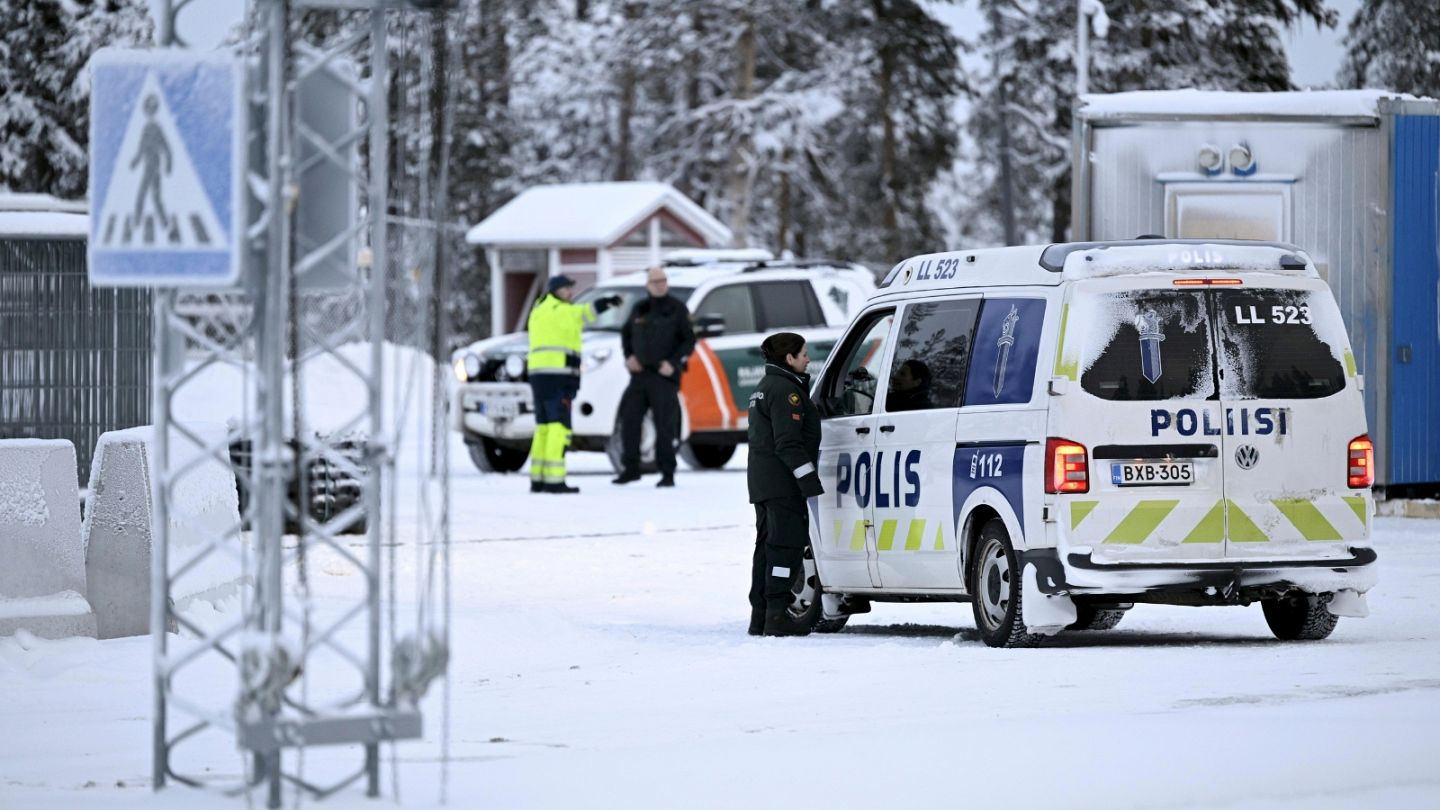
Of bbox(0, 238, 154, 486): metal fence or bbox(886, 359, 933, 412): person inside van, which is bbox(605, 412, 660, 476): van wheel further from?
bbox(886, 359, 933, 412): person inside van

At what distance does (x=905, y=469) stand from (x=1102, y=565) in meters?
1.42

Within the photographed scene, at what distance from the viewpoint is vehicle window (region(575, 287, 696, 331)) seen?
2361 centimetres

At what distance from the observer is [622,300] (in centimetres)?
2398

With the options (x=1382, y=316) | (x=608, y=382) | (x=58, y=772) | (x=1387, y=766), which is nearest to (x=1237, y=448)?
Result: (x=1387, y=766)

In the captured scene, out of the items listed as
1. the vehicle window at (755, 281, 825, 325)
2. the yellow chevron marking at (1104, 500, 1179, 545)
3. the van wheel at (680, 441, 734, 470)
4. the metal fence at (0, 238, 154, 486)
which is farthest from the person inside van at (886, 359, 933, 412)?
the van wheel at (680, 441, 734, 470)

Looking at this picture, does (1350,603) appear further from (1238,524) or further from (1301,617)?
(1238,524)

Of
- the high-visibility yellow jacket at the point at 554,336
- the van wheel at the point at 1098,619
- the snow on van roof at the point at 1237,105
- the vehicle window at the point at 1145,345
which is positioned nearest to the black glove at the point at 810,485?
the van wheel at the point at 1098,619

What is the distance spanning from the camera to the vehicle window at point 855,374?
12.2 metres

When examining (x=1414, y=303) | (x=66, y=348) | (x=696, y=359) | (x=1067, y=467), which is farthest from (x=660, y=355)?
(x=1067, y=467)

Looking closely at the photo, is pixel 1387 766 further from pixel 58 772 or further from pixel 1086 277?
pixel 58 772

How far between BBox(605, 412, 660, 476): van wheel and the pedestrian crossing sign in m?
15.7

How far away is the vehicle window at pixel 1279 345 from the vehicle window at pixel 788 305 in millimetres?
13006

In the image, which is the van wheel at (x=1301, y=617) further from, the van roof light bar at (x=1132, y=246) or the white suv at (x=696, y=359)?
the white suv at (x=696, y=359)

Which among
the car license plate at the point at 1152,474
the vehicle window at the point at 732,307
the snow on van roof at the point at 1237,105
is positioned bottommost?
the car license plate at the point at 1152,474
